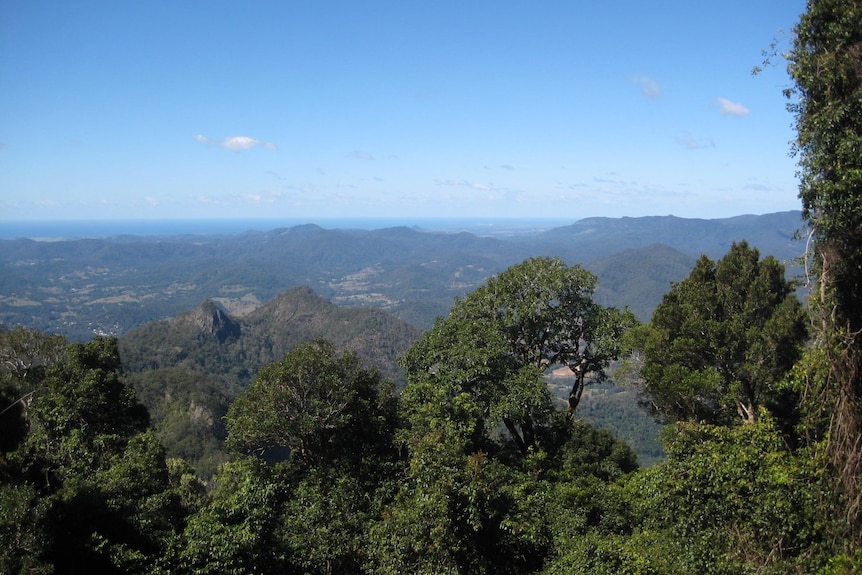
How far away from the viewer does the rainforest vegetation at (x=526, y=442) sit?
6.52 m

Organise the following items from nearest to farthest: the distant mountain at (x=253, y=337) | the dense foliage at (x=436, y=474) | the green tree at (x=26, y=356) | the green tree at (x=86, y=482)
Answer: the dense foliage at (x=436, y=474) → the green tree at (x=86, y=482) → the green tree at (x=26, y=356) → the distant mountain at (x=253, y=337)

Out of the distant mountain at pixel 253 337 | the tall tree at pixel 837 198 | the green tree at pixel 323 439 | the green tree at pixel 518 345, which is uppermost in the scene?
the tall tree at pixel 837 198

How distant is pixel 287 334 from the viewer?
144375mm

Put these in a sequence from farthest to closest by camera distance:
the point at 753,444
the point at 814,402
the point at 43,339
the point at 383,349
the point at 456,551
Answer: the point at 383,349 < the point at 43,339 < the point at 456,551 < the point at 753,444 < the point at 814,402

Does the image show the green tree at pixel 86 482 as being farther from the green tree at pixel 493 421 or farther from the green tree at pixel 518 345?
the green tree at pixel 518 345

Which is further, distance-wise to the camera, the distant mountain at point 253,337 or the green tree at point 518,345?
the distant mountain at point 253,337

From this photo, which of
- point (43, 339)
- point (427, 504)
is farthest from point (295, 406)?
point (43, 339)

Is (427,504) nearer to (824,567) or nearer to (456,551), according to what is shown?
(456,551)

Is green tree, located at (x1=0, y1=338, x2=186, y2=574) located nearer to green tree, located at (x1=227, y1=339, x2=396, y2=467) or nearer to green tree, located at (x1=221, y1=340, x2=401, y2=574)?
green tree, located at (x1=221, y1=340, x2=401, y2=574)

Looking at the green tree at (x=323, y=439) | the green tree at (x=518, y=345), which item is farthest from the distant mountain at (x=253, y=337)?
the green tree at (x=323, y=439)

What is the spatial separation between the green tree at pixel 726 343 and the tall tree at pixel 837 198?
7.37 meters

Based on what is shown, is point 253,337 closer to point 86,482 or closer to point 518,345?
point 518,345

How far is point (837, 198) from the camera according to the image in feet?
20.7

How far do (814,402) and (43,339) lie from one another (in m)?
22.4
